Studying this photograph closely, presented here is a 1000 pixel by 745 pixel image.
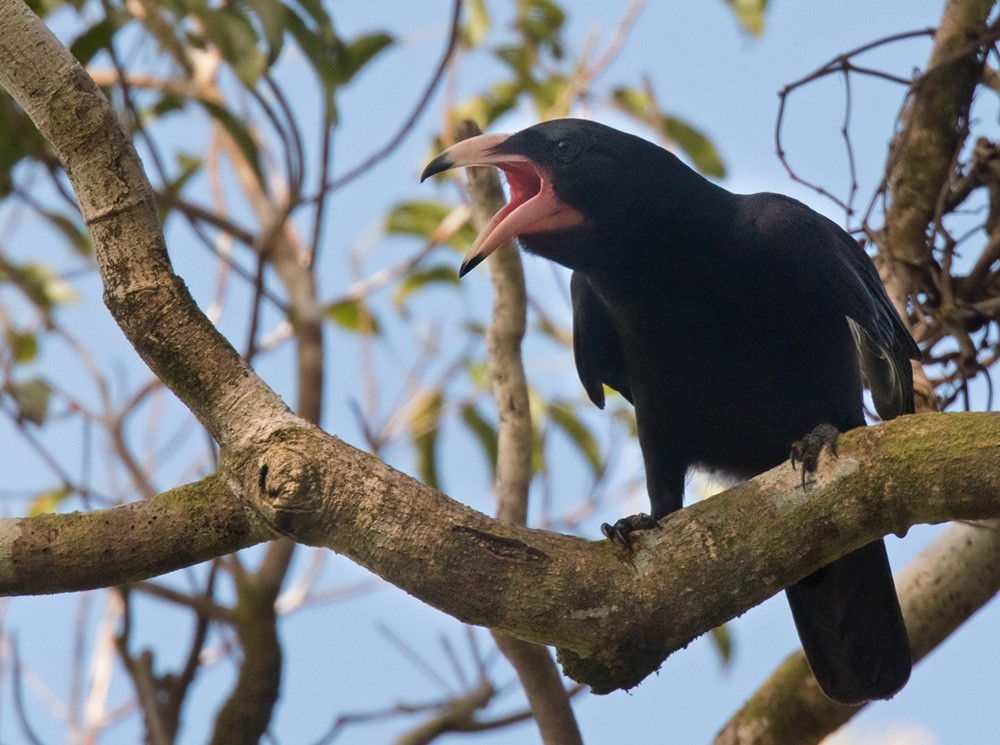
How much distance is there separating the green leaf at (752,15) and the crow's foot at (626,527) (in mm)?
2830

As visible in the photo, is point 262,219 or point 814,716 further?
point 262,219

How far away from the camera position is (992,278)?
378 centimetres

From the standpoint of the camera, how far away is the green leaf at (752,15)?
17.0 feet

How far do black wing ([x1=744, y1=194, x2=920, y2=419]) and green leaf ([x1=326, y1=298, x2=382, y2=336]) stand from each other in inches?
100

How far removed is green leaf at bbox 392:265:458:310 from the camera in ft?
19.2

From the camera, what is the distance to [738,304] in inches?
138

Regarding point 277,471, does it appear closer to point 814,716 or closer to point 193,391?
point 193,391

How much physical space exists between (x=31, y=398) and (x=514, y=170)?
90.5 inches

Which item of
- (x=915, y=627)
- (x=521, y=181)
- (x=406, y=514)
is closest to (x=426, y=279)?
(x=521, y=181)

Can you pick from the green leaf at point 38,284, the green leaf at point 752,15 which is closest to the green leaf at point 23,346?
the green leaf at point 38,284

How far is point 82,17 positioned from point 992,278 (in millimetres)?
3488

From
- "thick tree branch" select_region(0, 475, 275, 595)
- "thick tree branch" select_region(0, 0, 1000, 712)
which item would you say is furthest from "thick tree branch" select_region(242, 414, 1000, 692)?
Answer: "thick tree branch" select_region(0, 475, 275, 595)

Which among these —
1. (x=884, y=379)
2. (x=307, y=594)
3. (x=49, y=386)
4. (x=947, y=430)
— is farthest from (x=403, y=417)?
(x=947, y=430)

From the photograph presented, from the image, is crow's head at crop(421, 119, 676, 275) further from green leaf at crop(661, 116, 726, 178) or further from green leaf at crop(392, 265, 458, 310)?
green leaf at crop(392, 265, 458, 310)
